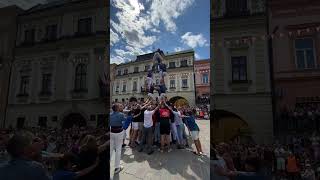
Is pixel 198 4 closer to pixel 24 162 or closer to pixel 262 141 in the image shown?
pixel 262 141

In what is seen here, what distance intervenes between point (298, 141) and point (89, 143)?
2.15 metres

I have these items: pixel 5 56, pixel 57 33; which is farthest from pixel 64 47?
pixel 5 56

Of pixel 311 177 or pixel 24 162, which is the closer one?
pixel 24 162

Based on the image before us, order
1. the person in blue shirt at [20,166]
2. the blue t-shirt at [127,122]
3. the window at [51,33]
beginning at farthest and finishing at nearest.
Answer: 1. the window at [51,33]
2. the blue t-shirt at [127,122]
3. the person in blue shirt at [20,166]

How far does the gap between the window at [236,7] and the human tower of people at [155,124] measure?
1.04 metres

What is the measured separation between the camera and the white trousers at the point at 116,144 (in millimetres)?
2701

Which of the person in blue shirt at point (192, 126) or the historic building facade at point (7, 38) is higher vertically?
the historic building facade at point (7, 38)

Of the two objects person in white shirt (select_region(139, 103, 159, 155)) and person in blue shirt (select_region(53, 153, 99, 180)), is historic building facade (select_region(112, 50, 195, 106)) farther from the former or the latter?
person in blue shirt (select_region(53, 153, 99, 180))

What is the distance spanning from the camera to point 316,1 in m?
3.09

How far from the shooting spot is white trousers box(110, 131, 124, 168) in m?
2.70

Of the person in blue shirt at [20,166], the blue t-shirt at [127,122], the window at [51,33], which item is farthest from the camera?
the window at [51,33]

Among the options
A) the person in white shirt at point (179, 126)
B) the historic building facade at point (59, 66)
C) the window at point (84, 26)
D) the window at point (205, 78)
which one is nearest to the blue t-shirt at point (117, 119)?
the historic building facade at point (59, 66)

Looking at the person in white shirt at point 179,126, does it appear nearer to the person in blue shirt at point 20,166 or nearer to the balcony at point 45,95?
the person in blue shirt at point 20,166

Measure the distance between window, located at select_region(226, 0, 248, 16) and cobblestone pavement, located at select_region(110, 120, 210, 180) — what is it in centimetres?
147
